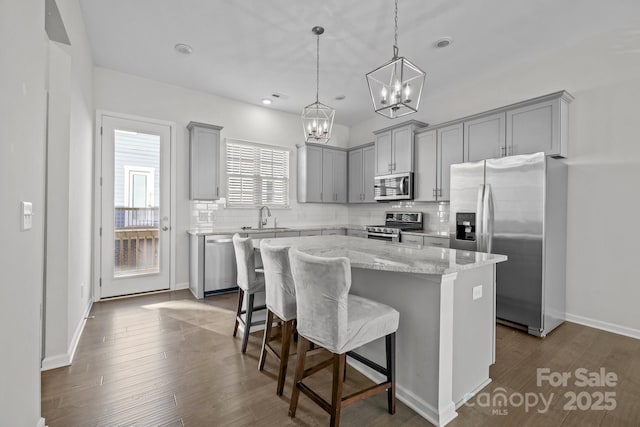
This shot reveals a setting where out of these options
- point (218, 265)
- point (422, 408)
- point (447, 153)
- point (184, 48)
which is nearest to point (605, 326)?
point (447, 153)

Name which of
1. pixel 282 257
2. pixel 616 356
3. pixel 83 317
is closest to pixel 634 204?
pixel 616 356

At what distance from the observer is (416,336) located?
1853 millimetres

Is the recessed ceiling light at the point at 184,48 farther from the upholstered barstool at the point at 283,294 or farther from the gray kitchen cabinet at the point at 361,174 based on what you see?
the gray kitchen cabinet at the point at 361,174

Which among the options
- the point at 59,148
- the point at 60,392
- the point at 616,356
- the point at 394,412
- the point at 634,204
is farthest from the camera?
the point at 634,204

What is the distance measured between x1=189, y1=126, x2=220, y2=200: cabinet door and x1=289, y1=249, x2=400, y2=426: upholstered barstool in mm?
3252

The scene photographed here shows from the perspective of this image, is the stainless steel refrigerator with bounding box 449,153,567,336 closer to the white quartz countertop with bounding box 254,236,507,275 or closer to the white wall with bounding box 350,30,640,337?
the white wall with bounding box 350,30,640,337

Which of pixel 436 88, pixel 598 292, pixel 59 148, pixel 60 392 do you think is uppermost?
pixel 436 88

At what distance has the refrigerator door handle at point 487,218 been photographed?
337cm

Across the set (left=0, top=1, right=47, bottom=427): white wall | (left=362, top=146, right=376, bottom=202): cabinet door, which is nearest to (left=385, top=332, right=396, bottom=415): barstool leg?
(left=0, top=1, right=47, bottom=427): white wall

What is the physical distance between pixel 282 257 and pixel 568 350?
274 cm

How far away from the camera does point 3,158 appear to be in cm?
113

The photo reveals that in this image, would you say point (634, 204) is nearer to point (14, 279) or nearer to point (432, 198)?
point (432, 198)

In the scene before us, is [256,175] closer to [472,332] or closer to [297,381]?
[297,381]

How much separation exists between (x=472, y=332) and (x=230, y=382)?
67.6 inches
